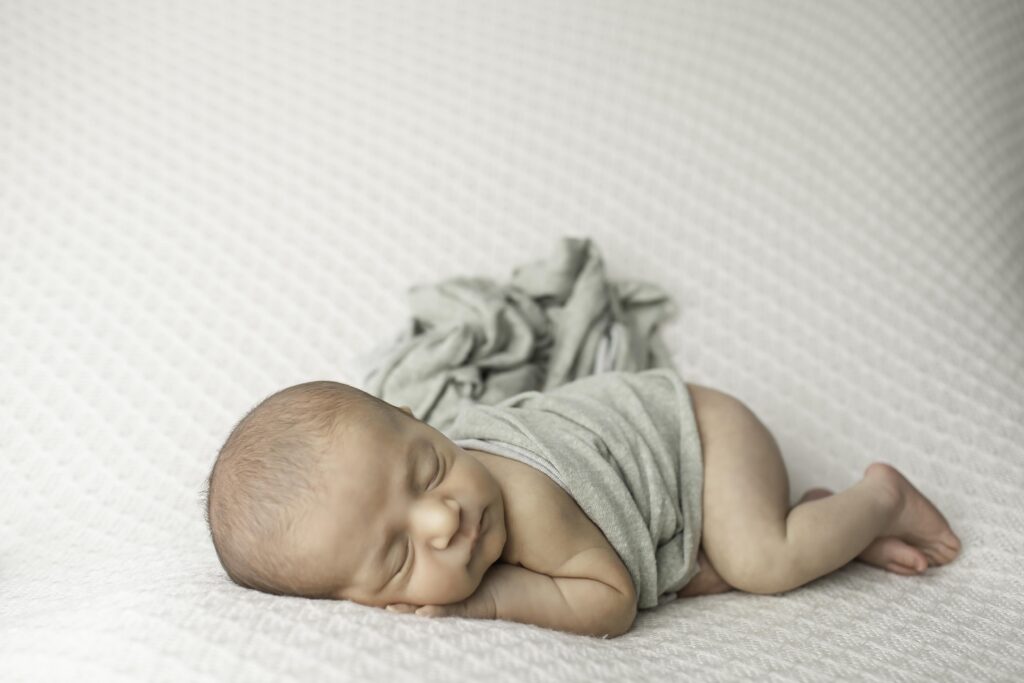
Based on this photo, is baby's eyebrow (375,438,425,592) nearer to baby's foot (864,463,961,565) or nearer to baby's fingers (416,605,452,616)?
baby's fingers (416,605,452,616)

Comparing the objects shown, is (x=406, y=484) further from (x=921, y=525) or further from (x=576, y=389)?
(x=921, y=525)

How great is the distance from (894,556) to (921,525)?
0.06m

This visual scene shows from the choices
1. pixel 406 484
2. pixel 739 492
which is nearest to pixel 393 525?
pixel 406 484

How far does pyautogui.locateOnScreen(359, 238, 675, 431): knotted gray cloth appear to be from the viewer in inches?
60.0

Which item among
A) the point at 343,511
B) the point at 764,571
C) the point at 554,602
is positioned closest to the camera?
the point at 343,511

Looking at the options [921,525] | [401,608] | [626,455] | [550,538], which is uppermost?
[921,525]

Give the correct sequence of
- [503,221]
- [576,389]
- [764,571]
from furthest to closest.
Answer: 1. [503,221]
2. [576,389]
3. [764,571]

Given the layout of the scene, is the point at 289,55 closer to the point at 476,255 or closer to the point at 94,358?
the point at 476,255

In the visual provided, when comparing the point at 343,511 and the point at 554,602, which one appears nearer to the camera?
the point at 343,511

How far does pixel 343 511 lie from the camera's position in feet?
3.32

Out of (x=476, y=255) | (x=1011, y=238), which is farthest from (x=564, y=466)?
(x=1011, y=238)

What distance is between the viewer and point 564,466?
3.91 ft

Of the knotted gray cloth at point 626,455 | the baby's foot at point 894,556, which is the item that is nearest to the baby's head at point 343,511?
the knotted gray cloth at point 626,455

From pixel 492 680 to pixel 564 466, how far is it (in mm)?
370
